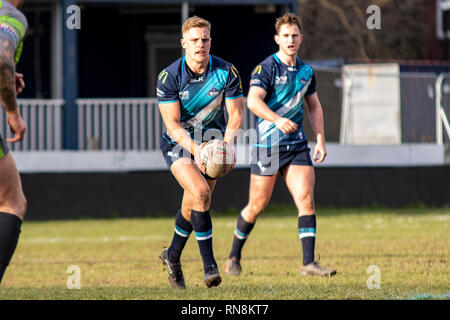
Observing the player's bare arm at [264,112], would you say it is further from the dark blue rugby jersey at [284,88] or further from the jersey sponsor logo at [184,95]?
the jersey sponsor logo at [184,95]

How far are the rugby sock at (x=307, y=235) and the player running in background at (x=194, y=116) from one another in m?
1.24

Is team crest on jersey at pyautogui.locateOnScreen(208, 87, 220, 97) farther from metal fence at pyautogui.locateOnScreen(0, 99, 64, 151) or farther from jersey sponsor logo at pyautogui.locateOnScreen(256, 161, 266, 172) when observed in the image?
metal fence at pyautogui.locateOnScreen(0, 99, 64, 151)

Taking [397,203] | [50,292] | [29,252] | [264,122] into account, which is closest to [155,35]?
[397,203]

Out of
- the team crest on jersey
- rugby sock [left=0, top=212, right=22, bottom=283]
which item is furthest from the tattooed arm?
the team crest on jersey

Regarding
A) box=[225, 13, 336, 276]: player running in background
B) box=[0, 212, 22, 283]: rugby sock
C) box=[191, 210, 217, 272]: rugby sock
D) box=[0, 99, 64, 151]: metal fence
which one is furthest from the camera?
box=[0, 99, 64, 151]: metal fence

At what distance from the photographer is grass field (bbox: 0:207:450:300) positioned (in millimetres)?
7738

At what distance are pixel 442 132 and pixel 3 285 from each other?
45.9 ft

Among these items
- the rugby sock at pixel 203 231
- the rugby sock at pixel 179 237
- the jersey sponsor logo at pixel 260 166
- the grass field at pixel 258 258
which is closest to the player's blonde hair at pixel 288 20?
the jersey sponsor logo at pixel 260 166

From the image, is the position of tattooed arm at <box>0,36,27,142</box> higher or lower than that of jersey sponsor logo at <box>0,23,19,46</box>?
lower

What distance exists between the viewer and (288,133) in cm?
905

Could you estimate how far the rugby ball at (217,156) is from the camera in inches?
310

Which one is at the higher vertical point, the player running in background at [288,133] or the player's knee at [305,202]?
the player running in background at [288,133]

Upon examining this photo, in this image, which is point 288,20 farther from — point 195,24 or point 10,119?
point 10,119

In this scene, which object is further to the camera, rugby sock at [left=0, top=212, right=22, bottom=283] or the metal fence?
the metal fence
